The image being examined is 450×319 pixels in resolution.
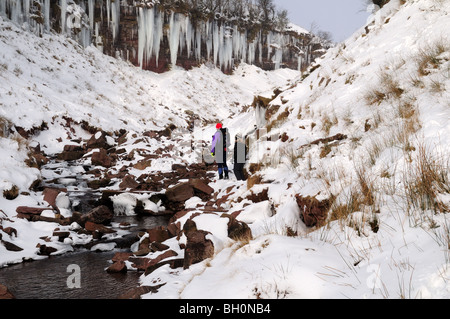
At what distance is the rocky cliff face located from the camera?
23562 mm

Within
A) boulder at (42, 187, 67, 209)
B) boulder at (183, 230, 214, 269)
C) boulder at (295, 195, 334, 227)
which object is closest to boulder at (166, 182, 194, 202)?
boulder at (42, 187, 67, 209)

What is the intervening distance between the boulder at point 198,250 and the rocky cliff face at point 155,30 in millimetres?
24742

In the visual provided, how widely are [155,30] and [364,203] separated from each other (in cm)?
3256

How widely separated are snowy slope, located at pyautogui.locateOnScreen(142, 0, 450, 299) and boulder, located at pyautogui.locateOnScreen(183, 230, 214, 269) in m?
0.17

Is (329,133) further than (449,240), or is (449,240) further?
(329,133)

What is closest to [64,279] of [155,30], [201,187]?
[201,187]

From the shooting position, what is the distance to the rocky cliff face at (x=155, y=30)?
23.6m

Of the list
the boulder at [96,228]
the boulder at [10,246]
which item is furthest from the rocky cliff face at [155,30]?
the boulder at [10,246]

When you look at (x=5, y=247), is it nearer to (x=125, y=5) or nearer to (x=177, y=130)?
(x=177, y=130)

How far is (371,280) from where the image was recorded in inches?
68.2

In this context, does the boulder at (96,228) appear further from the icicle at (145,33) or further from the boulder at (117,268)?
the icicle at (145,33)
